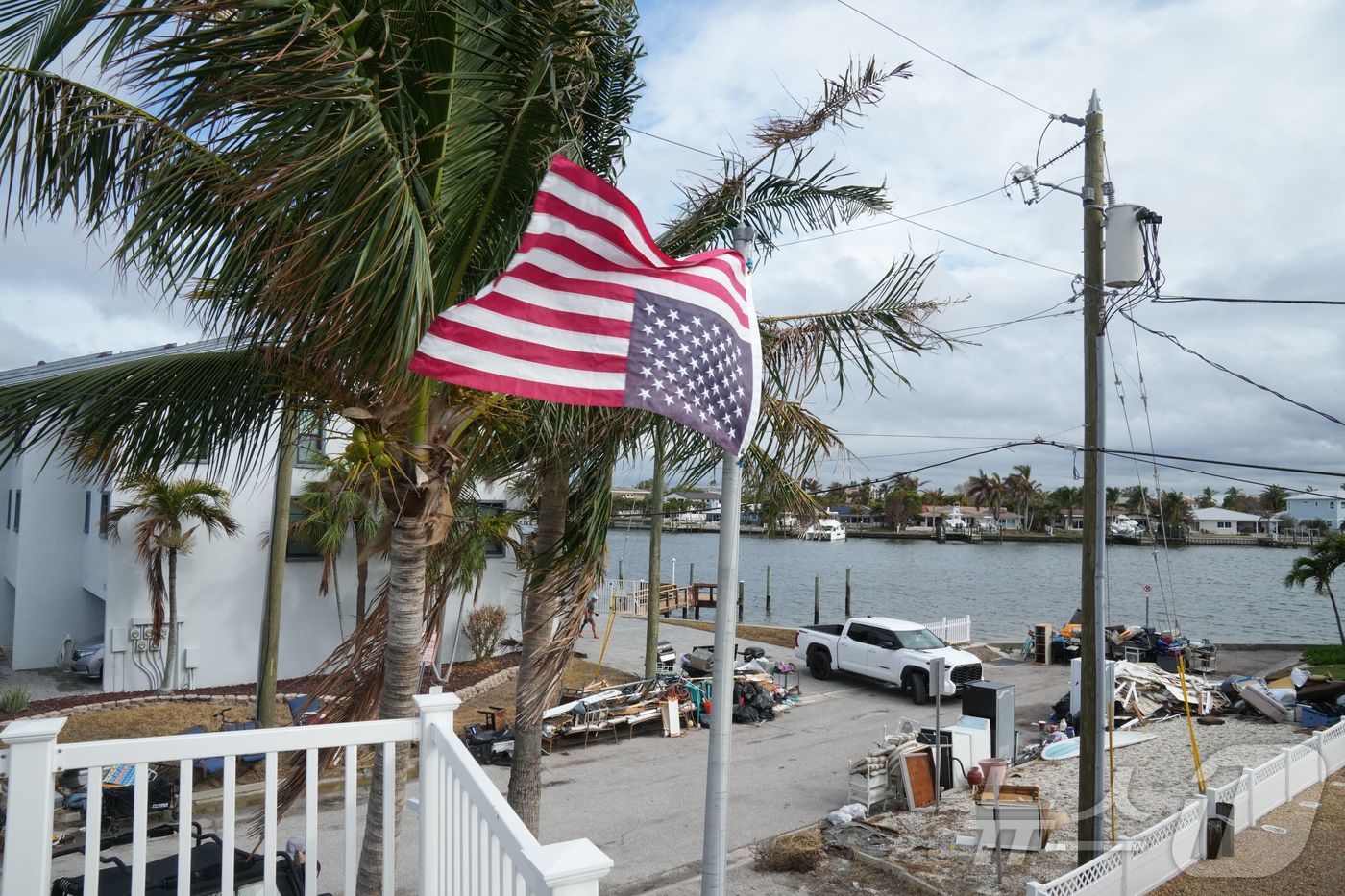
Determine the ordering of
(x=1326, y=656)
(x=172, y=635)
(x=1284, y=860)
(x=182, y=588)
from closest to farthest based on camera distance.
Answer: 1. (x=1284, y=860)
2. (x=172, y=635)
3. (x=182, y=588)
4. (x=1326, y=656)

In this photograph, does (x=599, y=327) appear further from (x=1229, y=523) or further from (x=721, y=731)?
(x=1229, y=523)

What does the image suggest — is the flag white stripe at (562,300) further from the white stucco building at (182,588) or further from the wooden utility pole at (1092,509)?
the white stucco building at (182,588)

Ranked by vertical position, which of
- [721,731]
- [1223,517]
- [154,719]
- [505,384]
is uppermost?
[1223,517]

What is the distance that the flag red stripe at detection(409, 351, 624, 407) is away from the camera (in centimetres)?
389

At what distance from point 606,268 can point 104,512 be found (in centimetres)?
1792

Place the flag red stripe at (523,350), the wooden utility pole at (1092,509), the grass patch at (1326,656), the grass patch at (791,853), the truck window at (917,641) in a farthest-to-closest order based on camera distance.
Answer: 1. the grass patch at (1326,656)
2. the truck window at (917,641)
3. the grass patch at (791,853)
4. the wooden utility pole at (1092,509)
5. the flag red stripe at (523,350)

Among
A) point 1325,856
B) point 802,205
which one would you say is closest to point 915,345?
point 802,205

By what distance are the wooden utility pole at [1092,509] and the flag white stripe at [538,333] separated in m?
7.56

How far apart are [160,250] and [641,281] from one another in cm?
274

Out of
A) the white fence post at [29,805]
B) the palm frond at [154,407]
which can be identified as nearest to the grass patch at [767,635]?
the palm frond at [154,407]

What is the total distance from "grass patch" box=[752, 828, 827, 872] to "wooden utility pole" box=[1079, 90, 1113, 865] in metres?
2.95

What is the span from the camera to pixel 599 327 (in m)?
4.41

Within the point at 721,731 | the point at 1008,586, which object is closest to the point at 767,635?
the point at 721,731

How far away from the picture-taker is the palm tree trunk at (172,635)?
17.3 m
